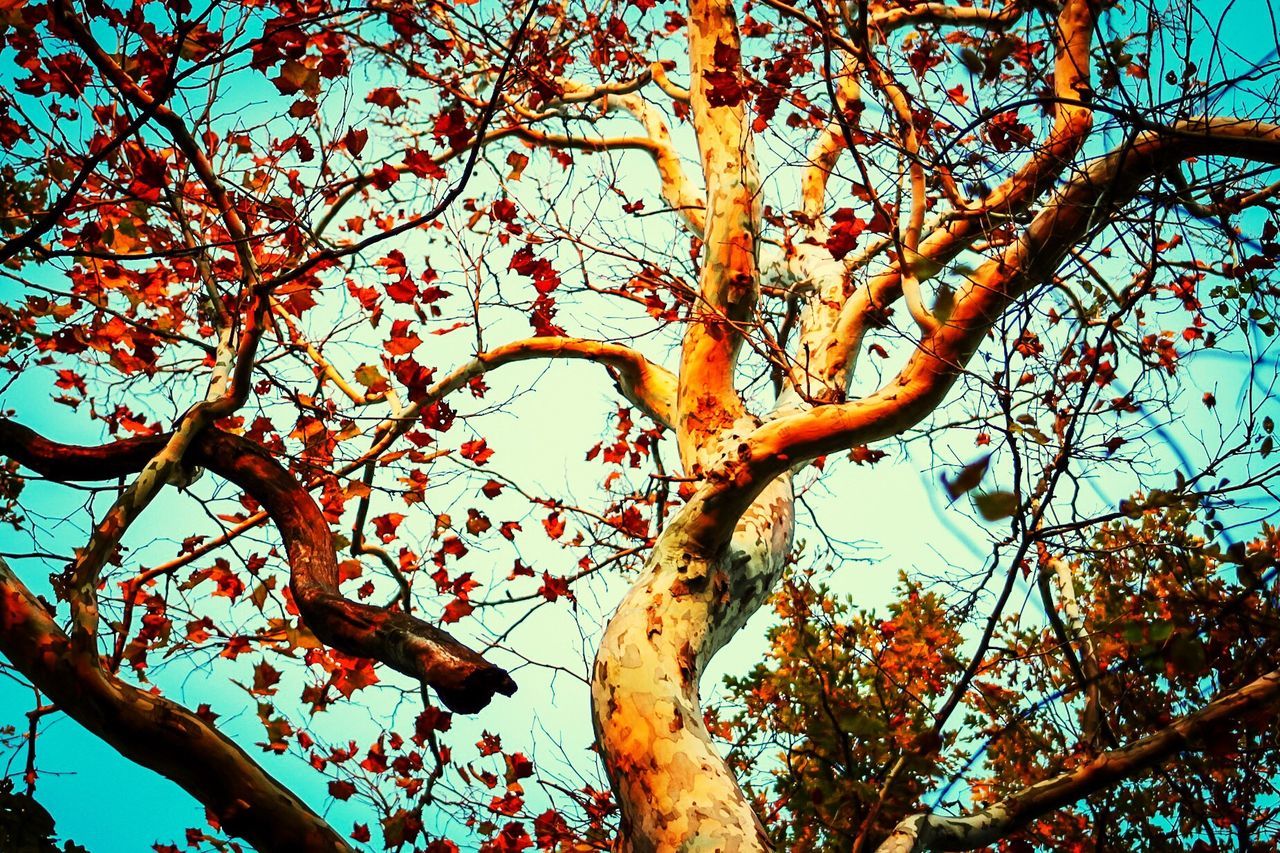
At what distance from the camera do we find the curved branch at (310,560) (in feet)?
7.52

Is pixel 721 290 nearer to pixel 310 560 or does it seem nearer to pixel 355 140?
pixel 355 140

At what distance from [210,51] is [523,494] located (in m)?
2.80

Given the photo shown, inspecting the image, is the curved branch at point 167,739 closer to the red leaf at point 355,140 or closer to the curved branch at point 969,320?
the curved branch at point 969,320

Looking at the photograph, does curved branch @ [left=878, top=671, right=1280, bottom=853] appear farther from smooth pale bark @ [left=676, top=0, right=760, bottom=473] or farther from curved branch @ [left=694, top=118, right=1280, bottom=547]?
smooth pale bark @ [left=676, top=0, right=760, bottom=473]

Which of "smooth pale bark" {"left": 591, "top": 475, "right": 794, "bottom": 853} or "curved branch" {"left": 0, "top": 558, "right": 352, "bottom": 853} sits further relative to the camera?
"smooth pale bark" {"left": 591, "top": 475, "right": 794, "bottom": 853}

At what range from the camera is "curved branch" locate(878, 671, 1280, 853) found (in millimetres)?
2857

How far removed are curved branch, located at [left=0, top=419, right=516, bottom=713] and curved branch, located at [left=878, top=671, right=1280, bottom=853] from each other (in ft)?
5.06

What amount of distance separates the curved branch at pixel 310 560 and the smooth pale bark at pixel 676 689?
2.63 ft

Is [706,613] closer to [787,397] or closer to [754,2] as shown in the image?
[787,397]

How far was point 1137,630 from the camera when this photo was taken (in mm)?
1753

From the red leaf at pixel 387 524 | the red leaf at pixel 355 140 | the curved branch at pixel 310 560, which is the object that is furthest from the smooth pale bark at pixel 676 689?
the red leaf at pixel 387 524

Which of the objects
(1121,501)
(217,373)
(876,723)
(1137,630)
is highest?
(217,373)

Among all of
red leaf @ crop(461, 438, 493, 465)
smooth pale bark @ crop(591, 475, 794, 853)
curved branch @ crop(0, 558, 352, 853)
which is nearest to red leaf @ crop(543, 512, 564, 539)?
red leaf @ crop(461, 438, 493, 465)

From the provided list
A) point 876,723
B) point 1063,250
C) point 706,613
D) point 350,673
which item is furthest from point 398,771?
point 1063,250
